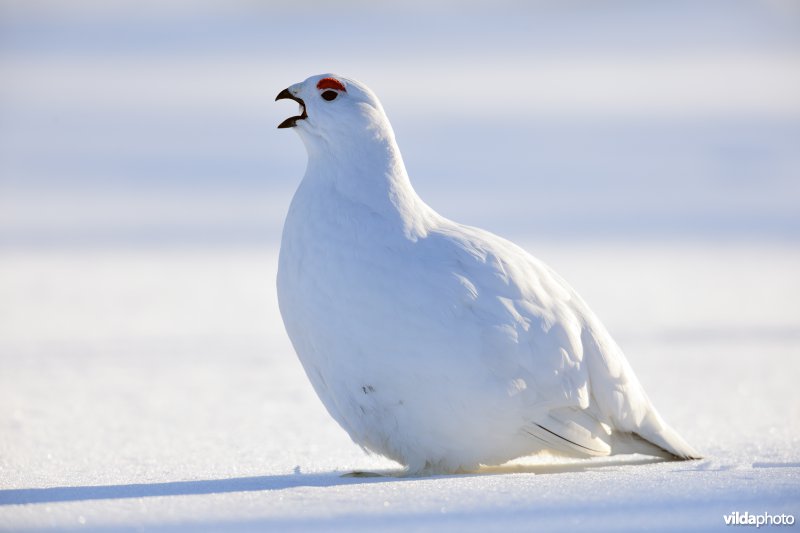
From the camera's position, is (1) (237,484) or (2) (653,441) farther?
(2) (653,441)

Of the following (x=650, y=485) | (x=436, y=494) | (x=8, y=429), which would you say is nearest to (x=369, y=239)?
(x=436, y=494)

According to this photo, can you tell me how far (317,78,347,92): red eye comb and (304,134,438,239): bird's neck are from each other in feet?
0.54

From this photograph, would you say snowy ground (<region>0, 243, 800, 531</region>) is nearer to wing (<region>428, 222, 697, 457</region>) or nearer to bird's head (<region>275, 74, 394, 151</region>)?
wing (<region>428, 222, 697, 457</region>)

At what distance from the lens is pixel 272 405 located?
17.7 ft

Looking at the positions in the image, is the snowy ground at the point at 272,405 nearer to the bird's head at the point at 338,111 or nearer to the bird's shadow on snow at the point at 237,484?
the bird's shadow on snow at the point at 237,484

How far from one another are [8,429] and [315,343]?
171cm

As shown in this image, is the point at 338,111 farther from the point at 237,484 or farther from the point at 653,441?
the point at 653,441

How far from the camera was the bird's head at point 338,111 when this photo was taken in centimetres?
379

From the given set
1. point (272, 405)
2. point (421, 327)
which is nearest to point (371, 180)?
point (421, 327)

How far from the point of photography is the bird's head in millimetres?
3785

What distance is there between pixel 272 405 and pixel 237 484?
1924 millimetres

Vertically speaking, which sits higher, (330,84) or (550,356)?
(330,84)

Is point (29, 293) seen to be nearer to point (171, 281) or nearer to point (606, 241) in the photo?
point (171, 281)

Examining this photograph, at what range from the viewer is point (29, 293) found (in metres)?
8.52
